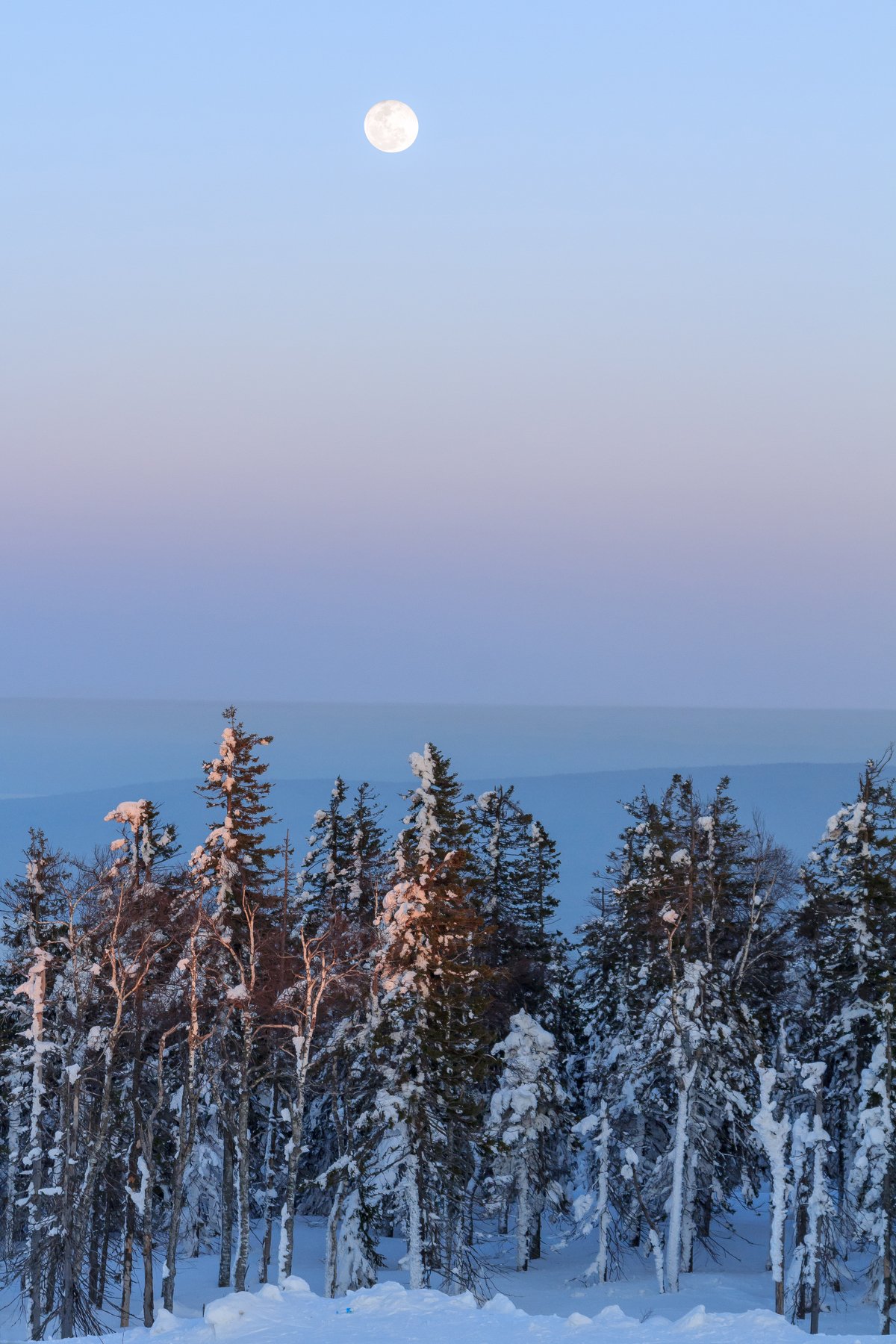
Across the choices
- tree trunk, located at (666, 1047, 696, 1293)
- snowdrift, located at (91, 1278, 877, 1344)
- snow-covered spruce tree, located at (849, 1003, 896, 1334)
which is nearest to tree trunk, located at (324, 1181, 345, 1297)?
tree trunk, located at (666, 1047, 696, 1293)

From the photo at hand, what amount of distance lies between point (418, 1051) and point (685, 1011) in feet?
30.4

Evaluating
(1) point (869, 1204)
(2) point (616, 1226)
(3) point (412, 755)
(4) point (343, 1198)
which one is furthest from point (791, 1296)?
(3) point (412, 755)

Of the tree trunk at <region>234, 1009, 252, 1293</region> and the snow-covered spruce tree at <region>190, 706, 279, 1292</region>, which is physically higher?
the snow-covered spruce tree at <region>190, 706, 279, 1292</region>

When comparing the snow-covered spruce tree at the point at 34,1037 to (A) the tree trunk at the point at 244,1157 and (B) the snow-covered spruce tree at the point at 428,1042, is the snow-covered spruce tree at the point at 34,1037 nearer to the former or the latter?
(A) the tree trunk at the point at 244,1157

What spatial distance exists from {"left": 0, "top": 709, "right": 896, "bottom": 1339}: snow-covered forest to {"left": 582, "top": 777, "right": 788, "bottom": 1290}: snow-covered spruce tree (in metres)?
0.15

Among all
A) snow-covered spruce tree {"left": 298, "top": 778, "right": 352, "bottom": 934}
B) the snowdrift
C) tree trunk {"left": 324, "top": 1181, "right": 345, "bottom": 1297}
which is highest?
snow-covered spruce tree {"left": 298, "top": 778, "right": 352, "bottom": 934}

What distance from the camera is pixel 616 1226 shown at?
42.9 m

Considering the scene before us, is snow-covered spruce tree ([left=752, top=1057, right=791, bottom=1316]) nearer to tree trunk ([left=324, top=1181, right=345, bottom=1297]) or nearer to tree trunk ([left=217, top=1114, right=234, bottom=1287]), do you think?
tree trunk ([left=324, top=1181, right=345, bottom=1297])

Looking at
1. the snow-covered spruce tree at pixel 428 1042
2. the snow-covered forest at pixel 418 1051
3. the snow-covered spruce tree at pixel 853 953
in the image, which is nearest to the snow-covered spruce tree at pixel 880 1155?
the snow-covered forest at pixel 418 1051

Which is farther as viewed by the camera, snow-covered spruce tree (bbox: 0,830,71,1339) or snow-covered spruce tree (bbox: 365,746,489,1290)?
snow-covered spruce tree (bbox: 365,746,489,1290)

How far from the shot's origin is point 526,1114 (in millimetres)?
42312

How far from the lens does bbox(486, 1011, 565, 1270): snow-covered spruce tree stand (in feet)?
136

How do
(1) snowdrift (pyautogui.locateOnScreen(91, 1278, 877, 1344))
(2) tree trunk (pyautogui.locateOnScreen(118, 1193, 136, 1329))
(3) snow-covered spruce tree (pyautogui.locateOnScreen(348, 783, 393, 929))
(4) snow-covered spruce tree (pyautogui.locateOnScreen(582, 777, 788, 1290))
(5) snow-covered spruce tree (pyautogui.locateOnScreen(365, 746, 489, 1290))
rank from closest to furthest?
(1) snowdrift (pyautogui.locateOnScreen(91, 1278, 877, 1344)) < (2) tree trunk (pyautogui.locateOnScreen(118, 1193, 136, 1329)) < (5) snow-covered spruce tree (pyautogui.locateOnScreen(365, 746, 489, 1290)) < (4) snow-covered spruce tree (pyautogui.locateOnScreen(582, 777, 788, 1290)) < (3) snow-covered spruce tree (pyautogui.locateOnScreen(348, 783, 393, 929))

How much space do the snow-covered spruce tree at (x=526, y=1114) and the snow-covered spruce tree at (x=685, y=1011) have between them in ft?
6.54
